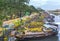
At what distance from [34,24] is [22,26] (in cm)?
31

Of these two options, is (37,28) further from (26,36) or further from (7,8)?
(7,8)

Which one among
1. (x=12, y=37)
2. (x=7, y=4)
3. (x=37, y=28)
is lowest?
(x=12, y=37)

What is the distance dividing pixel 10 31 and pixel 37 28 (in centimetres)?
69

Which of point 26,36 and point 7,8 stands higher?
point 7,8

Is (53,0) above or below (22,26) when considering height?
above

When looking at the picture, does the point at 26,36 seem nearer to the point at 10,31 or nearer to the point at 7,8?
the point at 10,31

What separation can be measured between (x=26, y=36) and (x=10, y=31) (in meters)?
0.42

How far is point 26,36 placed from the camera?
3393mm

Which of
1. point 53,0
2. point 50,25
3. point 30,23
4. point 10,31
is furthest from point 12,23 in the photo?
point 53,0

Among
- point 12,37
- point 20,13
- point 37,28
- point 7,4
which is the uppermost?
point 7,4

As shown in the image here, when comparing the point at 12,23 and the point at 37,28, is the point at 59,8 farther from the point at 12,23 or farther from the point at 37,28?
the point at 12,23

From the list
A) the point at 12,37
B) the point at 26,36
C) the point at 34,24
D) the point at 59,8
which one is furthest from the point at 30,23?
the point at 59,8

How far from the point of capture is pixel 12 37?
3.36m

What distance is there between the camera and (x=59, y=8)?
11.5 feet
